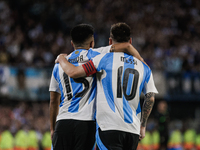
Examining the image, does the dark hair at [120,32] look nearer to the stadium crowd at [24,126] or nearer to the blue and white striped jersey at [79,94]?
the blue and white striped jersey at [79,94]

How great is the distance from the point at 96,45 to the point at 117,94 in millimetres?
12037

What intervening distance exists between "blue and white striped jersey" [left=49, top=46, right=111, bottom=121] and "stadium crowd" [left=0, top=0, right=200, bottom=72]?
988 cm

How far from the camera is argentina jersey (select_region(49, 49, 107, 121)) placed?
3789mm

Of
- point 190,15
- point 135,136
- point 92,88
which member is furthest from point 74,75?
point 190,15

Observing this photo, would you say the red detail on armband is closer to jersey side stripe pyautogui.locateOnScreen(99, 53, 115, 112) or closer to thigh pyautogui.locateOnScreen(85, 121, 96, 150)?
jersey side stripe pyautogui.locateOnScreen(99, 53, 115, 112)

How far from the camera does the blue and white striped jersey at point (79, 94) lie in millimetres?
3791

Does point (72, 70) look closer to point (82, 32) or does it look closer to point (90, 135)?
point (82, 32)

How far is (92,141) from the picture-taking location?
150 inches

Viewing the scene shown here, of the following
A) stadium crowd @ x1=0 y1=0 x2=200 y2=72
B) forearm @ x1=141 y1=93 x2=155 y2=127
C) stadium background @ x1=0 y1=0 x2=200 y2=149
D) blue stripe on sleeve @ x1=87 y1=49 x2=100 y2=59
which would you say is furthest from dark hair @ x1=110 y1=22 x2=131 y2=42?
stadium crowd @ x1=0 y1=0 x2=200 y2=72

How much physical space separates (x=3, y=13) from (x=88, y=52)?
13.2 meters

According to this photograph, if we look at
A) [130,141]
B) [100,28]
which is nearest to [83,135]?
[130,141]

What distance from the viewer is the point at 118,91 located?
3604mm

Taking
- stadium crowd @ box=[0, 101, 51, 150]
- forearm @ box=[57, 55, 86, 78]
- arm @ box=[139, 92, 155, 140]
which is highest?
forearm @ box=[57, 55, 86, 78]

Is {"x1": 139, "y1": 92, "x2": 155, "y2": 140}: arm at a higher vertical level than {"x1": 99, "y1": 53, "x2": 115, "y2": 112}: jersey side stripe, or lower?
lower
